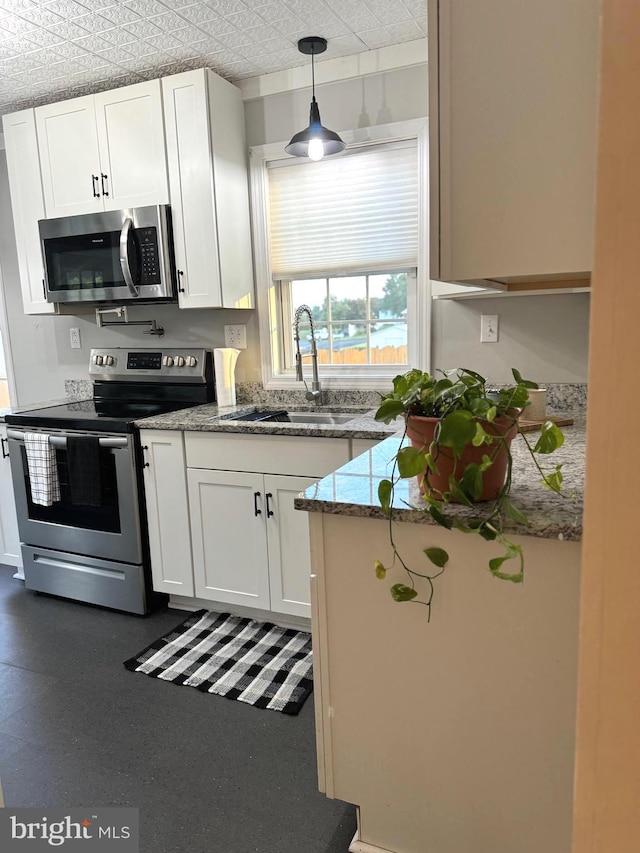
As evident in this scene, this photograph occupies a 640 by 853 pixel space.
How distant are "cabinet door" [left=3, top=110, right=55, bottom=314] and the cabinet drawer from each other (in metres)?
1.36

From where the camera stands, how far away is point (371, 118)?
2.59 m

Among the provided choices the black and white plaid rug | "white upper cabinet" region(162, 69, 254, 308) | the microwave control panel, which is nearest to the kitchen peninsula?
the black and white plaid rug

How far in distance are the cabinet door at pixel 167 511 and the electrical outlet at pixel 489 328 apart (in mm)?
1382

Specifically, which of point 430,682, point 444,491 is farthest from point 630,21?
point 430,682

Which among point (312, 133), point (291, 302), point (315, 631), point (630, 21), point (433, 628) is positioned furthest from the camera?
point (291, 302)

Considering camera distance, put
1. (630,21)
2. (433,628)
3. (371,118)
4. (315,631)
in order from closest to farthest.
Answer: (630,21), (433,628), (315,631), (371,118)

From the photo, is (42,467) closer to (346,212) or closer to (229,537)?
(229,537)

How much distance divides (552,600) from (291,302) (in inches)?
85.9

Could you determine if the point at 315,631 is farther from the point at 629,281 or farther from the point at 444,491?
the point at 629,281

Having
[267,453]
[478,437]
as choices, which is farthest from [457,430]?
[267,453]

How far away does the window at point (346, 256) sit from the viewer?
260cm

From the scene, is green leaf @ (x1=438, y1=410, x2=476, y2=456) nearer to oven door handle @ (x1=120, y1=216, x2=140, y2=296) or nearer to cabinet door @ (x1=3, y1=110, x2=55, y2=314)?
oven door handle @ (x1=120, y1=216, x2=140, y2=296)

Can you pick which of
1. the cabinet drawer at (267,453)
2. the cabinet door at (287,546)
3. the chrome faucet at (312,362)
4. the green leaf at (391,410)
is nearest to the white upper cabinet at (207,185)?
the chrome faucet at (312,362)

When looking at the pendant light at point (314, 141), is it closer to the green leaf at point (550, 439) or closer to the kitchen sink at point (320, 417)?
the kitchen sink at point (320, 417)
